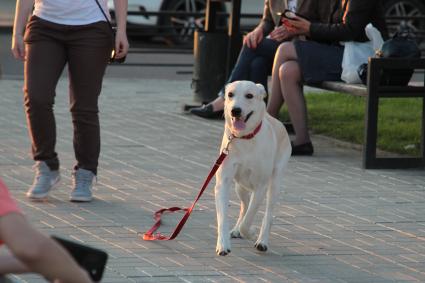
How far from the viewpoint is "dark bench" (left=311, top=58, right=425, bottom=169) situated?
29.8 feet

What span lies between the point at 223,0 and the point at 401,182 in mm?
4154

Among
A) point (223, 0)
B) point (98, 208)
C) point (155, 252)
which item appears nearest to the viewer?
point (155, 252)

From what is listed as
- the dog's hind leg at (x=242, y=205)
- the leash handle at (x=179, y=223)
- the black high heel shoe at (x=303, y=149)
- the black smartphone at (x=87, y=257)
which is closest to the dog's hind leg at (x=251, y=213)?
the dog's hind leg at (x=242, y=205)

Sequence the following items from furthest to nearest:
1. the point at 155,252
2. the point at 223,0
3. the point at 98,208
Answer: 1. the point at 223,0
2. the point at 98,208
3. the point at 155,252

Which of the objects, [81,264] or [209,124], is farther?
[209,124]

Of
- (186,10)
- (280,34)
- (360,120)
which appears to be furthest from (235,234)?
(186,10)

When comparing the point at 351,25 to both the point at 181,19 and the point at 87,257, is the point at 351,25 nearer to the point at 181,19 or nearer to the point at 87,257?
the point at 87,257

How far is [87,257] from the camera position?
3.95 metres

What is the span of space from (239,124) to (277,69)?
336cm

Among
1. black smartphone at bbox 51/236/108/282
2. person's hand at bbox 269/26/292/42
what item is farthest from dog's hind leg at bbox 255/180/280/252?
person's hand at bbox 269/26/292/42

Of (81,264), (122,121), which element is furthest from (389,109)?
(81,264)

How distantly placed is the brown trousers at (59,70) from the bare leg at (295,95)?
7.93ft

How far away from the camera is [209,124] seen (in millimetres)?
11508

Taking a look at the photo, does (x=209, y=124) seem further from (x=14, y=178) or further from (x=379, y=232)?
(x=379, y=232)
